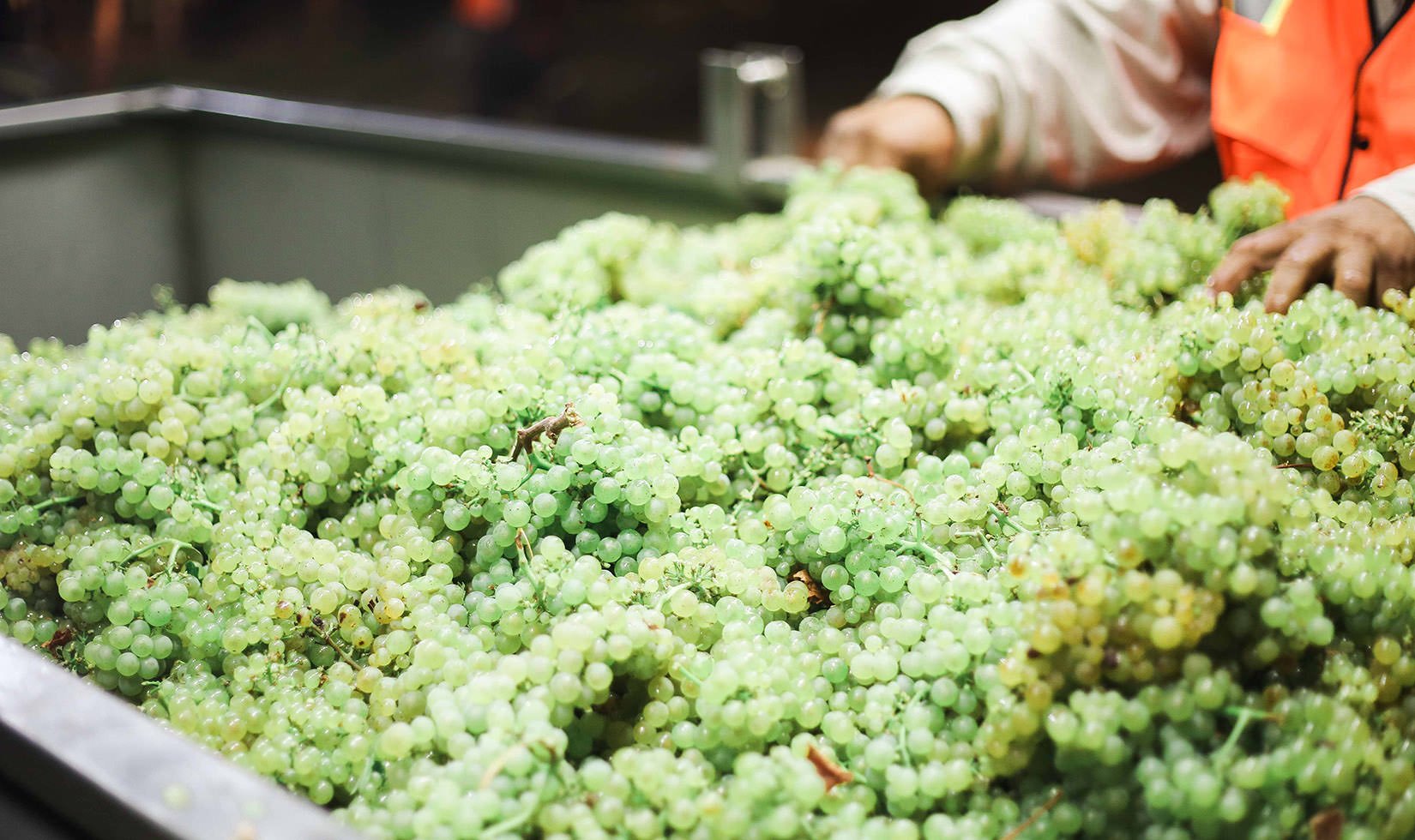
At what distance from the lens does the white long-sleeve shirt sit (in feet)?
6.70

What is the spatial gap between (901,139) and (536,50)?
188 inches

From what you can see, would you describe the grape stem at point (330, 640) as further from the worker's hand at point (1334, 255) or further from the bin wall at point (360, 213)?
the bin wall at point (360, 213)

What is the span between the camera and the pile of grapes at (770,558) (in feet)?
2.38

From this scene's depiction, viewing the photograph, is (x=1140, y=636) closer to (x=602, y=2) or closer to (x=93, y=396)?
(x=93, y=396)

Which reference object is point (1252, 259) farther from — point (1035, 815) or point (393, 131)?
point (393, 131)

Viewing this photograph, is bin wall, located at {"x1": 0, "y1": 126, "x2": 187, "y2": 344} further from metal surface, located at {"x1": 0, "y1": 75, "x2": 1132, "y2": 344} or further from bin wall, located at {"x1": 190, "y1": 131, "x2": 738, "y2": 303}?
bin wall, located at {"x1": 190, "y1": 131, "x2": 738, "y2": 303}

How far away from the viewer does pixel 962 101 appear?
202 centimetres

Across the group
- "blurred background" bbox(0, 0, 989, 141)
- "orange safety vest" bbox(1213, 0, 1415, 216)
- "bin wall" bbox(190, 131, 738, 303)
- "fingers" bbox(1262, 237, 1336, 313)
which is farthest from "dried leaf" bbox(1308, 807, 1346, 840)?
"blurred background" bbox(0, 0, 989, 141)

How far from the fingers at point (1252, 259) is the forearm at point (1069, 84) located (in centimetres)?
92

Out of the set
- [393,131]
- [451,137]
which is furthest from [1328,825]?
[393,131]

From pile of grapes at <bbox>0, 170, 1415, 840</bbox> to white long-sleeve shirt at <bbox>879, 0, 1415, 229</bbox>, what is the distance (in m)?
0.93

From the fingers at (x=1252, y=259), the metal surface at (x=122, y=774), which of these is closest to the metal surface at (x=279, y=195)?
the fingers at (x=1252, y=259)

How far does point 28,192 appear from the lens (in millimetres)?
2371

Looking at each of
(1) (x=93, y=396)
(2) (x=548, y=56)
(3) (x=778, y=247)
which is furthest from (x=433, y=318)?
(2) (x=548, y=56)
